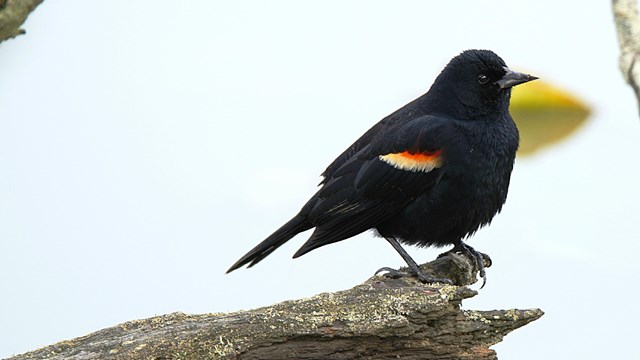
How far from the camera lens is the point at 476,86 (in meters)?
4.65

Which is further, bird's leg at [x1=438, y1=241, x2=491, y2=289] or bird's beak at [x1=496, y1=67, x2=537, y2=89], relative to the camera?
bird's leg at [x1=438, y1=241, x2=491, y2=289]

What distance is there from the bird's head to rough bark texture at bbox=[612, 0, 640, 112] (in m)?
0.62

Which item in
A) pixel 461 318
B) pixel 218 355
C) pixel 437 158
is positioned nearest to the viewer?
pixel 218 355

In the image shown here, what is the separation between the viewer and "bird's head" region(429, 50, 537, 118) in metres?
4.64

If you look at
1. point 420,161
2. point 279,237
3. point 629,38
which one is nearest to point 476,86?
point 420,161

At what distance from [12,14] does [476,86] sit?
2.46 meters

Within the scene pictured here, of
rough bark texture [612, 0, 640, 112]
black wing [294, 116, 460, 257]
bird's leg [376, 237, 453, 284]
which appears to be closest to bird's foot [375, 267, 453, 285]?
bird's leg [376, 237, 453, 284]

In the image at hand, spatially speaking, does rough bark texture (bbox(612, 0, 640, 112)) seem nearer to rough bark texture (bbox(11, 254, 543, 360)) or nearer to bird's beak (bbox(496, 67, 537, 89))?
bird's beak (bbox(496, 67, 537, 89))

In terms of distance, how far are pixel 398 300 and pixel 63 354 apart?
1.52 metres

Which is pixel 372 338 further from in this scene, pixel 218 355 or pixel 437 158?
pixel 437 158

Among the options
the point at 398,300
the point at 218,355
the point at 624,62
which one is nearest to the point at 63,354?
the point at 218,355

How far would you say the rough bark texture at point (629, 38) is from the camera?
3866 millimetres

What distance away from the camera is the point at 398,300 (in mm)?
3871

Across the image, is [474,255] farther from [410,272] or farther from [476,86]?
[476,86]
